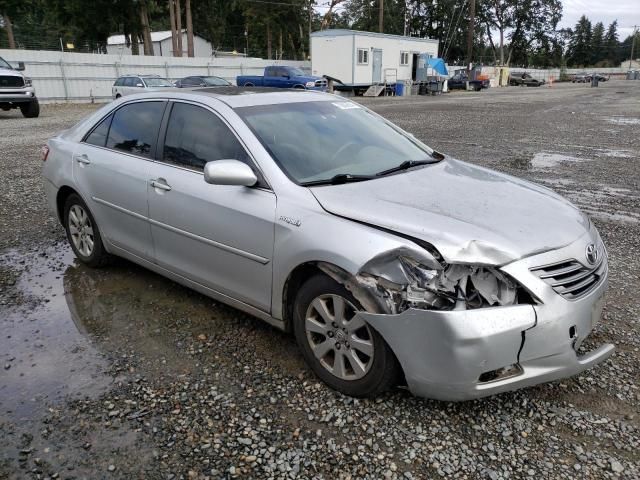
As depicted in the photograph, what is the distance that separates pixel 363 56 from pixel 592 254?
34299 mm

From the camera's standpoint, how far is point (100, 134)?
182 inches

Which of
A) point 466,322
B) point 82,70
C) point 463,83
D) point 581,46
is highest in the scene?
point 581,46

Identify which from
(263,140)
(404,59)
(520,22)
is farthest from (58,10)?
(520,22)

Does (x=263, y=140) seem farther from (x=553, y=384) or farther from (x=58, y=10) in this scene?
(x=58, y=10)

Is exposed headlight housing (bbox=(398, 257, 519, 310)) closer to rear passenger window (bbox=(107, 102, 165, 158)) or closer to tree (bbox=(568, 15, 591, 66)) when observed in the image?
rear passenger window (bbox=(107, 102, 165, 158))

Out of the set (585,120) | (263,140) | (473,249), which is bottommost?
(585,120)

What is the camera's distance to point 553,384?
306cm

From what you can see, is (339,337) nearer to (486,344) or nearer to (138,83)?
(486,344)

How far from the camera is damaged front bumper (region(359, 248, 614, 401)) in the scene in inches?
96.3

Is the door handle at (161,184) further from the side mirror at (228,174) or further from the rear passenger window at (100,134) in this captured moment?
the rear passenger window at (100,134)

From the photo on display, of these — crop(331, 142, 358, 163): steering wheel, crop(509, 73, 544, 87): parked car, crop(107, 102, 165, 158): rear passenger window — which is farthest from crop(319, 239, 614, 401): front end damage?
crop(509, 73, 544, 87): parked car

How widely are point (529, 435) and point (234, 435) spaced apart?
1.45m

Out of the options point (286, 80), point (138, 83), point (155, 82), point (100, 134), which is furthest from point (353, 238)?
point (286, 80)

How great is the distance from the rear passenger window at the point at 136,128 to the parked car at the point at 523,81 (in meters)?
63.7
